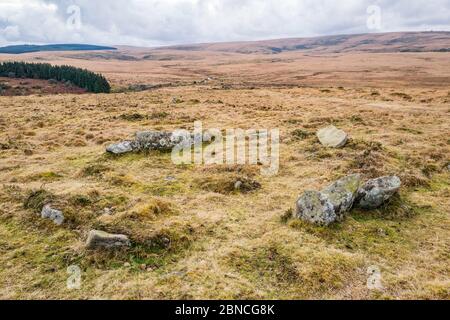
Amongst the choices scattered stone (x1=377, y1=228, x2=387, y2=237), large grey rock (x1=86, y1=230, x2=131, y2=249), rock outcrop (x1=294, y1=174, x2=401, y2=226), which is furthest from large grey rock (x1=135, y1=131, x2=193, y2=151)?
scattered stone (x1=377, y1=228, x2=387, y2=237)

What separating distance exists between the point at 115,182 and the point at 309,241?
330 inches

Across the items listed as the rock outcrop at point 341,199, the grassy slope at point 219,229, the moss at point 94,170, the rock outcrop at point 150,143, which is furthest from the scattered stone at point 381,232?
the rock outcrop at point 150,143

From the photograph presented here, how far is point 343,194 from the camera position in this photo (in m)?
11.9

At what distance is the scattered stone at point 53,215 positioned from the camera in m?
11.3

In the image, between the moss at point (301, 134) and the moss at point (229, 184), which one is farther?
the moss at point (301, 134)

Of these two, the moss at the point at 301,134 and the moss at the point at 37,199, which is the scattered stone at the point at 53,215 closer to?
the moss at the point at 37,199

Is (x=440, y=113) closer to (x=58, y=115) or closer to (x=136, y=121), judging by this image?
(x=136, y=121)

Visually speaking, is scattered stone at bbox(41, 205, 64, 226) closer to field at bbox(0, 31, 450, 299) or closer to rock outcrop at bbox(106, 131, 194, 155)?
field at bbox(0, 31, 450, 299)

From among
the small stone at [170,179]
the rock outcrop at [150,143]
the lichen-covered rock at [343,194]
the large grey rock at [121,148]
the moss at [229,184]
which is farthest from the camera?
the rock outcrop at [150,143]

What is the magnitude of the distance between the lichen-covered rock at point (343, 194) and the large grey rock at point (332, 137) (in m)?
7.80

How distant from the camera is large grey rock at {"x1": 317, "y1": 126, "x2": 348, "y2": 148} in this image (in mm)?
20145

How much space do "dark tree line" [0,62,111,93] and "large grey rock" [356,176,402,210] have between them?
77.1m

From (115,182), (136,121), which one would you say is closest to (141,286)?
(115,182)
